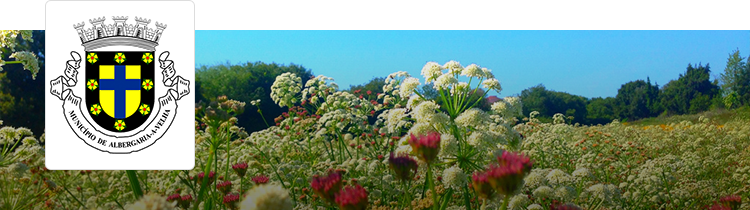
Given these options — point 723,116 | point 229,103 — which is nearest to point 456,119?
point 229,103

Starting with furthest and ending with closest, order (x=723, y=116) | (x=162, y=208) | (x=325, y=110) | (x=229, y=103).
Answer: (x=723, y=116)
(x=325, y=110)
(x=229, y=103)
(x=162, y=208)

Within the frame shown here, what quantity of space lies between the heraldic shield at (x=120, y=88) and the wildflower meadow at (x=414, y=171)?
0.33 m

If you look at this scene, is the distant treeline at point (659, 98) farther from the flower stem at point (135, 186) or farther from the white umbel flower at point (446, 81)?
the flower stem at point (135, 186)

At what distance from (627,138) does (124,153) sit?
19.2 ft

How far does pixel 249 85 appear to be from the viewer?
746 inches

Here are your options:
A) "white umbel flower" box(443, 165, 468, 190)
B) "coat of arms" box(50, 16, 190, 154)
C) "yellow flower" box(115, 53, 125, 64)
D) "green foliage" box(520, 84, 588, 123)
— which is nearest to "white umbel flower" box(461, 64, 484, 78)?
"white umbel flower" box(443, 165, 468, 190)

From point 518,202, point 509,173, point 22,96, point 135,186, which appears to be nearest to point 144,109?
point 135,186

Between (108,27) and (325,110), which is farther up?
(108,27)

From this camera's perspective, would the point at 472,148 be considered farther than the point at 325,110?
No

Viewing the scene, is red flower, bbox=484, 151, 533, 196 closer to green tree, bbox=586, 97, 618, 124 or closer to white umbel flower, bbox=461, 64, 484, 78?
white umbel flower, bbox=461, 64, 484, 78

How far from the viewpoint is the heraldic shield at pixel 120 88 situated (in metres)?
2.60

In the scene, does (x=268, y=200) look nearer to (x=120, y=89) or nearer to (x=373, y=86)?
(x=120, y=89)

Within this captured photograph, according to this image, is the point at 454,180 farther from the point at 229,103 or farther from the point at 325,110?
the point at 325,110

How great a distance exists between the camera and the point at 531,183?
250 centimetres
